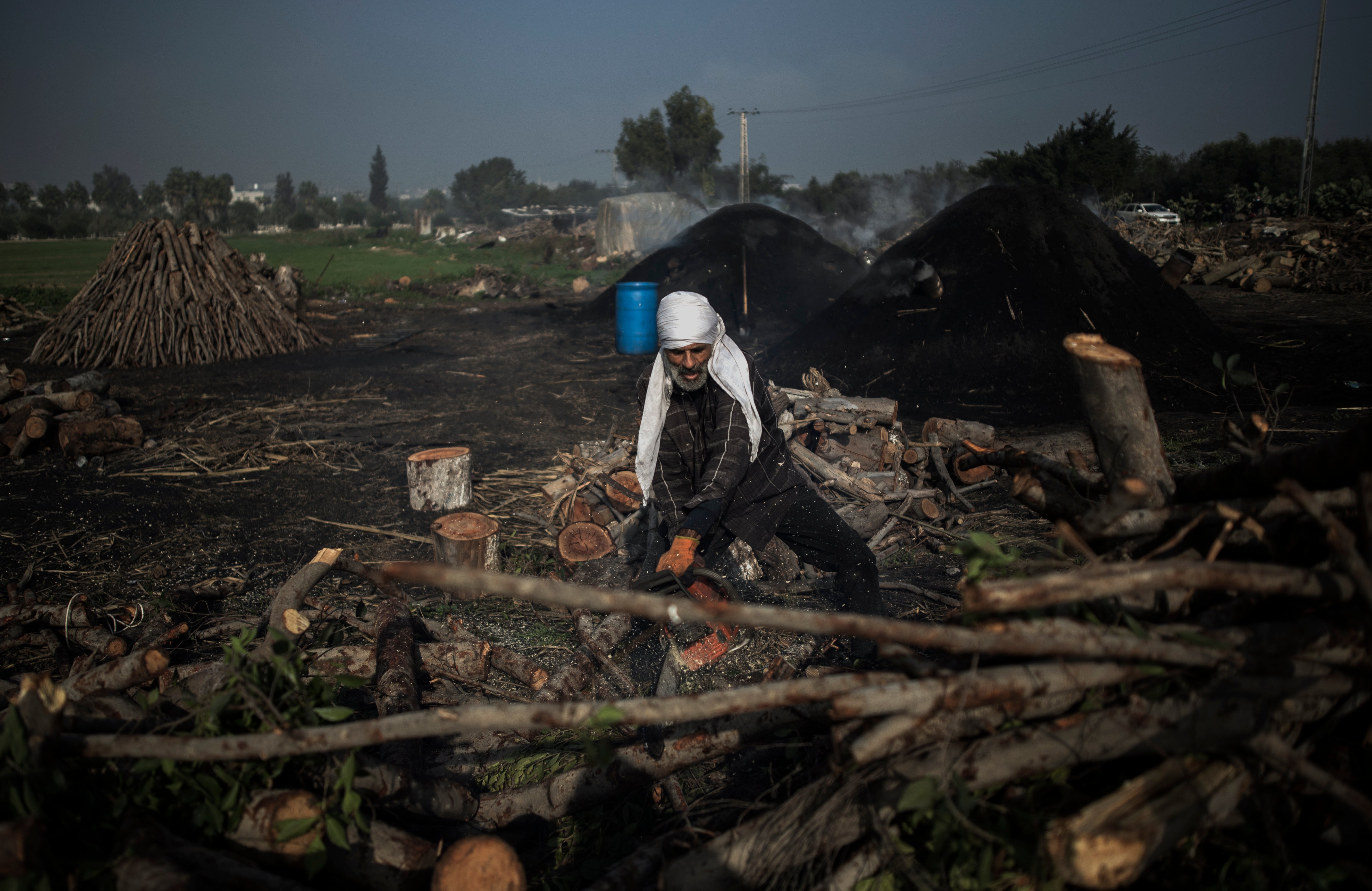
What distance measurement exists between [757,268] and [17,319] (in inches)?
594

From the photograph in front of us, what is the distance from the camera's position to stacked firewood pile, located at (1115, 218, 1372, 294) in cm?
1423

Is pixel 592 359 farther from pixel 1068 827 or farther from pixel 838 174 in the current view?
pixel 838 174

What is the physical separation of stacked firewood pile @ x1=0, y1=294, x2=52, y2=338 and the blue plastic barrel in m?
11.9

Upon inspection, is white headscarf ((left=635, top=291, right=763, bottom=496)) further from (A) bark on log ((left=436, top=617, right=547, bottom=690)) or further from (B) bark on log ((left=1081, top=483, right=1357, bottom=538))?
(B) bark on log ((left=1081, top=483, right=1357, bottom=538))

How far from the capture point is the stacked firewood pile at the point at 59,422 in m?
6.26

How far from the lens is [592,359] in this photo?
37.6ft

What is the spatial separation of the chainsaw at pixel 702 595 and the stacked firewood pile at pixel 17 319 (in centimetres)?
1629

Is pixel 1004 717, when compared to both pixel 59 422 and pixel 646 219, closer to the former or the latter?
pixel 59 422

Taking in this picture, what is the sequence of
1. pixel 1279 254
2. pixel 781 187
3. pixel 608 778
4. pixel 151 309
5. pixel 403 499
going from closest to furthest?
pixel 608 778, pixel 403 499, pixel 151 309, pixel 1279 254, pixel 781 187

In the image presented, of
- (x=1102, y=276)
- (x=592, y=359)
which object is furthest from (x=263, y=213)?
(x=1102, y=276)

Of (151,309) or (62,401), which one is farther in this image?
(151,309)

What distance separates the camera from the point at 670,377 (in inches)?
140

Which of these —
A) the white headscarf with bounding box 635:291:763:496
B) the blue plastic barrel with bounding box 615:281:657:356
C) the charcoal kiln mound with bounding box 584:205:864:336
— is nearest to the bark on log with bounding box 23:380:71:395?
the blue plastic barrel with bounding box 615:281:657:356

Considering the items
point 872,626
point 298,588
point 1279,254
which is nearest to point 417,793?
point 298,588
